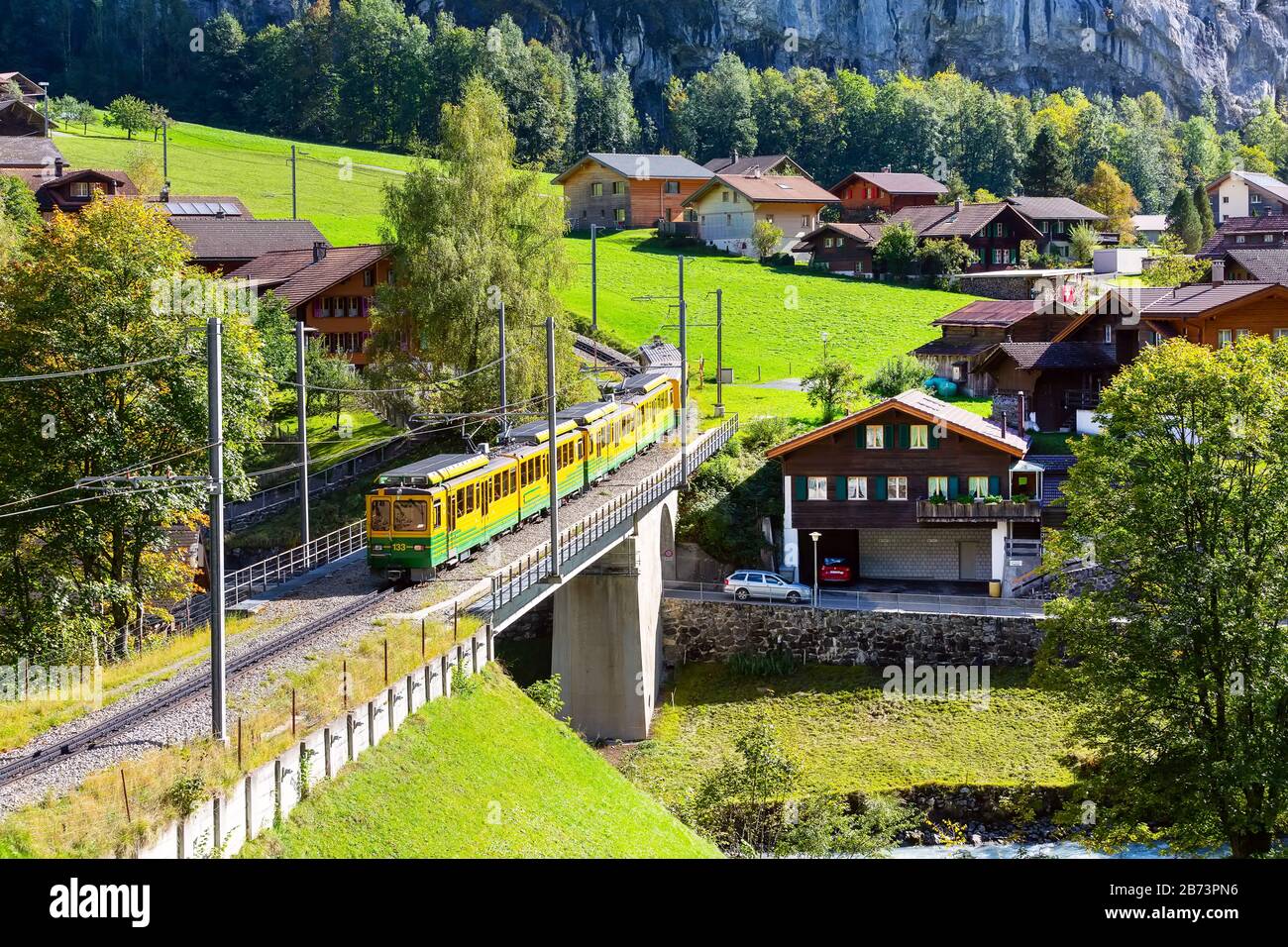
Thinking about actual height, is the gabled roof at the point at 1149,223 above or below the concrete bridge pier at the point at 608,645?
above

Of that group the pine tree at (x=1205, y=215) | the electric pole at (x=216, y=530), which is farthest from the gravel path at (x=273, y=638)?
the pine tree at (x=1205, y=215)

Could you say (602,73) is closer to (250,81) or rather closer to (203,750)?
(250,81)

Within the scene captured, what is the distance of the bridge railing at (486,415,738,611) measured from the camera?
32344mm

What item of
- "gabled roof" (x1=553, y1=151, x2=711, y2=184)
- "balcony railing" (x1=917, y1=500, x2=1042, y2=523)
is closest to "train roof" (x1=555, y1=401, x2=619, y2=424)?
"balcony railing" (x1=917, y1=500, x2=1042, y2=523)

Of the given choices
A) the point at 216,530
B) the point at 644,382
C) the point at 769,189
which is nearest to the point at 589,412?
the point at 644,382

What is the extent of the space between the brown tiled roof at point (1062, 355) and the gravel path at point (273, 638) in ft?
66.8

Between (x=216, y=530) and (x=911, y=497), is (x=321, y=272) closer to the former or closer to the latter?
(x=911, y=497)

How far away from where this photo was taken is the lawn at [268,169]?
3903 inches

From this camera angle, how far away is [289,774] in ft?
67.9

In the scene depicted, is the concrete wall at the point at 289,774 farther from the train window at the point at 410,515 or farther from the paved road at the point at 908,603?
the paved road at the point at 908,603

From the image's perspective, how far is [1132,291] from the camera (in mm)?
61188

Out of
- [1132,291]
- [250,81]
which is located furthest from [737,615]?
[250,81]

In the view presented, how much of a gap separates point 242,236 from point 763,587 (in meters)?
42.2
